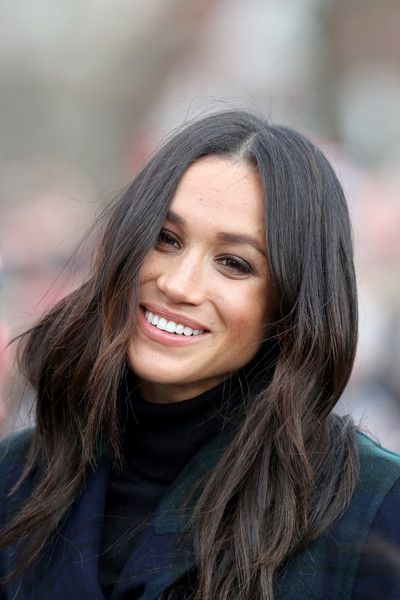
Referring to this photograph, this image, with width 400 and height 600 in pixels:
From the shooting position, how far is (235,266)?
1925mm

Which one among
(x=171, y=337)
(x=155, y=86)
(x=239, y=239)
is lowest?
(x=155, y=86)

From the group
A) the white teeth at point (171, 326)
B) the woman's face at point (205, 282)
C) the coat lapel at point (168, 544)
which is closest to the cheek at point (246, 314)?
the woman's face at point (205, 282)

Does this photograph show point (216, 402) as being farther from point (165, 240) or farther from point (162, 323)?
point (165, 240)

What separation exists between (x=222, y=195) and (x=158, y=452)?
0.57m

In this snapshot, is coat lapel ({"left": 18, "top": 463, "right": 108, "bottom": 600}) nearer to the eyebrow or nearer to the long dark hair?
the long dark hair

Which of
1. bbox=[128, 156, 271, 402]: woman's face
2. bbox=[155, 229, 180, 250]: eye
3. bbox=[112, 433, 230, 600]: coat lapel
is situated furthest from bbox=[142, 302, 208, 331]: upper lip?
bbox=[112, 433, 230, 600]: coat lapel

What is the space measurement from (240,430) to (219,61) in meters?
3.68

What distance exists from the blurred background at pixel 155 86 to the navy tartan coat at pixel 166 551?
2.45m

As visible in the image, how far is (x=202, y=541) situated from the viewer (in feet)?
6.00

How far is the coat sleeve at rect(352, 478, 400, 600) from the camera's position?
175cm

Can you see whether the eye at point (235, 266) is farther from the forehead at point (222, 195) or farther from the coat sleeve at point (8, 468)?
the coat sleeve at point (8, 468)

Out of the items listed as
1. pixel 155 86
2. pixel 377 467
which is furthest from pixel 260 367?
pixel 155 86

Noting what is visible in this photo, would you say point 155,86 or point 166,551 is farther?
point 155,86

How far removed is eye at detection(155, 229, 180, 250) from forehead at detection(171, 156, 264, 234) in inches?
2.2
